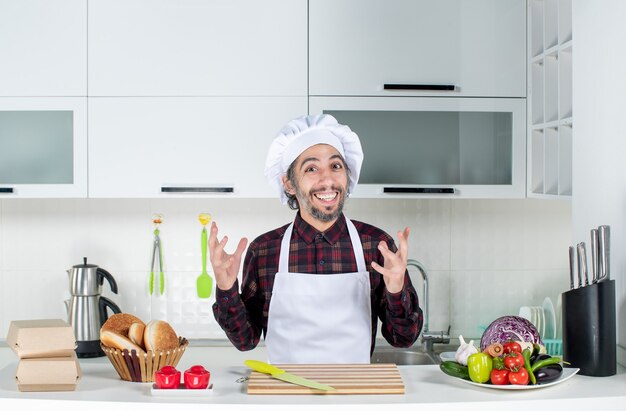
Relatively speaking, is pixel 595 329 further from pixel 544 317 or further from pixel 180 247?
pixel 180 247

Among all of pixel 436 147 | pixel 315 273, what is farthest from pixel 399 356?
pixel 315 273

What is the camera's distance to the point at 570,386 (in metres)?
1.79

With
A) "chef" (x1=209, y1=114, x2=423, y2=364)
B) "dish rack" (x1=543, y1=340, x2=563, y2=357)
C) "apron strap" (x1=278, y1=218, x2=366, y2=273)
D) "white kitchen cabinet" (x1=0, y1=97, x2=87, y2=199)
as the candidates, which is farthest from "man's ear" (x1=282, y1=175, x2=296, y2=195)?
"dish rack" (x1=543, y1=340, x2=563, y2=357)

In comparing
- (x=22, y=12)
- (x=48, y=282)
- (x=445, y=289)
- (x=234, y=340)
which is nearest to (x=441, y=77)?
(x=445, y=289)

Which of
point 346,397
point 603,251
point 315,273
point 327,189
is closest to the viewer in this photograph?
point 346,397

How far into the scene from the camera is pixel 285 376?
1.74 m

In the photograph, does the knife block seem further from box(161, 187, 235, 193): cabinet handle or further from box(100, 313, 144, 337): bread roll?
box(161, 187, 235, 193): cabinet handle

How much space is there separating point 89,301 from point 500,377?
70.8 inches

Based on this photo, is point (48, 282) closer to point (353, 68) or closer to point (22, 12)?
point (22, 12)

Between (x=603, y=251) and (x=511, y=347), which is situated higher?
(x=603, y=251)

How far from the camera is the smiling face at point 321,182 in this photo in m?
2.19

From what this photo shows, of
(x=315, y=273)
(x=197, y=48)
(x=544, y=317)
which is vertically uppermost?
(x=197, y=48)

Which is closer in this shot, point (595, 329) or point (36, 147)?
point (595, 329)

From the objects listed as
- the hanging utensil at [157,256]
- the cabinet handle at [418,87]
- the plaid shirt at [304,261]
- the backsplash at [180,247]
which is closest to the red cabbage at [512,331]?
the plaid shirt at [304,261]
